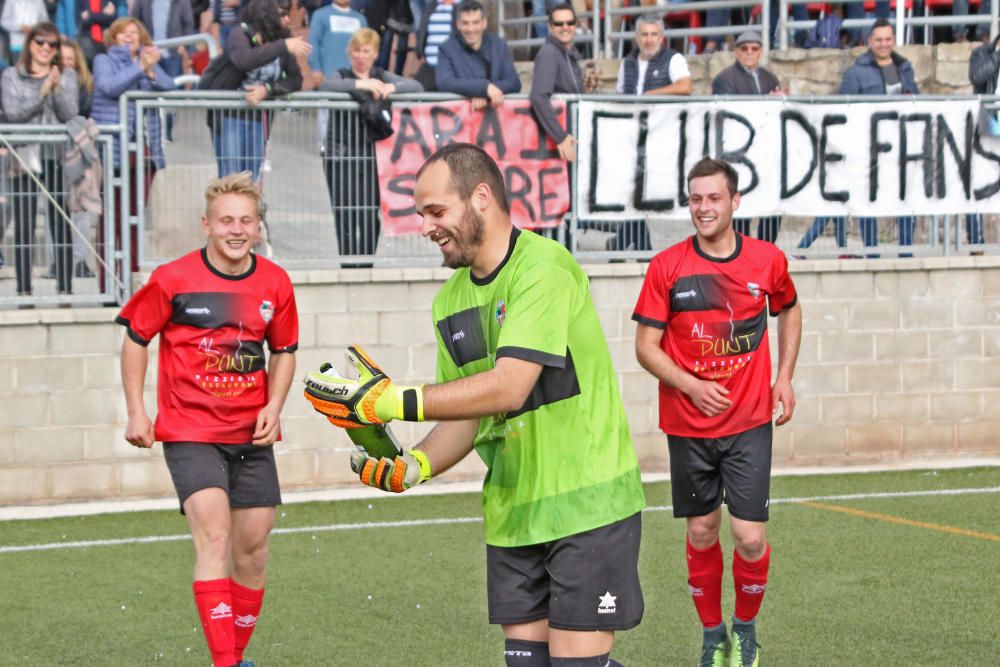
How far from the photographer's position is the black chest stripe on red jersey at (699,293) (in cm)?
710

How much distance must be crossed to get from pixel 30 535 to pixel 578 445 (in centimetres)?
644

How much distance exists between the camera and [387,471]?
4.78 metres

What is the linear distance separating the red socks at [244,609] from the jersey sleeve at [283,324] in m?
1.06

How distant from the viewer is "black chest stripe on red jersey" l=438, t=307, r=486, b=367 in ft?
16.3

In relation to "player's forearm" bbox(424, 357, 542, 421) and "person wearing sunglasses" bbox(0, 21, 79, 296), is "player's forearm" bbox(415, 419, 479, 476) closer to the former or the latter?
"player's forearm" bbox(424, 357, 542, 421)

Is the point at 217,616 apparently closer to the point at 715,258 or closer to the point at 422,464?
the point at 422,464

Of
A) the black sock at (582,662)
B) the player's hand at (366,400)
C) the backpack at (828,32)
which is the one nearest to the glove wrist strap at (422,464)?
the player's hand at (366,400)

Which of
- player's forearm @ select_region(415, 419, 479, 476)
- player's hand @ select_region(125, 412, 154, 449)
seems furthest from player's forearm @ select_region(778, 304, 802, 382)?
player's hand @ select_region(125, 412, 154, 449)

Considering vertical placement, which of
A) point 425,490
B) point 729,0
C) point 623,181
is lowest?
point 425,490

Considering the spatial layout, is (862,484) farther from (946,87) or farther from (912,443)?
(946,87)

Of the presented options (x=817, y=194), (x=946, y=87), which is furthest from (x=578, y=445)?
(x=946, y=87)

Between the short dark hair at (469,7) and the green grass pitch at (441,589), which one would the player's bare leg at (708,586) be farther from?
the short dark hair at (469,7)

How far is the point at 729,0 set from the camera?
651 inches

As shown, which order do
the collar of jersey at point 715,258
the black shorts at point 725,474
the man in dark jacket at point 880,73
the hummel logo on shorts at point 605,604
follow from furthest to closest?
the man in dark jacket at point 880,73, the collar of jersey at point 715,258, the black shorts at point 725,474, the hummel logo on shorts at point 605,604
